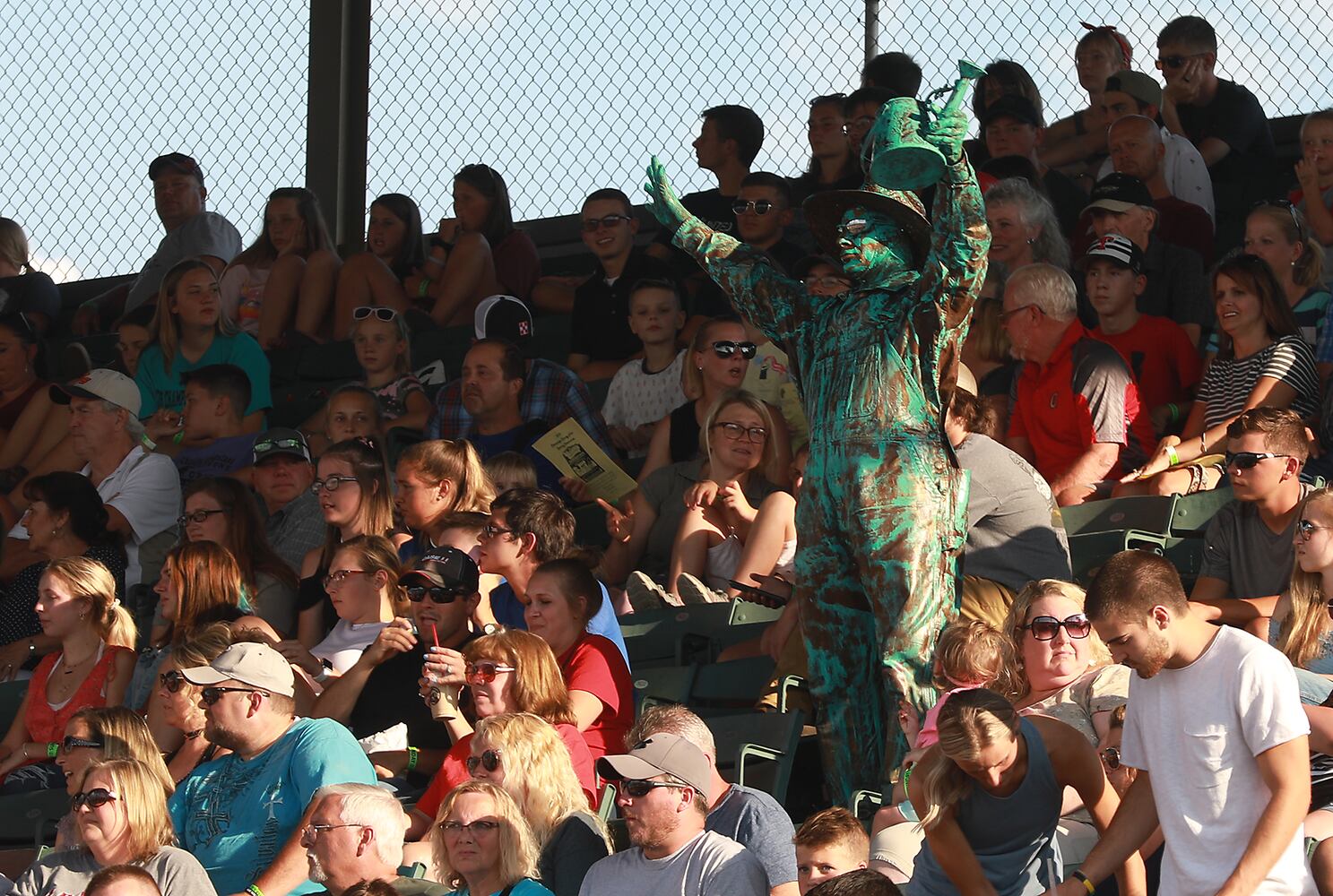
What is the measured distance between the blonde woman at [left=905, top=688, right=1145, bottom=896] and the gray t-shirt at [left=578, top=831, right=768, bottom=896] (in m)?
0.39

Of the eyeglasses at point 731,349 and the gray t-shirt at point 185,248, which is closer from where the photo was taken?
the eyeglasses at point 731,349

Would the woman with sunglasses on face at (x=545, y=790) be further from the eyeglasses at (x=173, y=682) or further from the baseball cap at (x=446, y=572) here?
the eyeglasses at (x=173, y=682)

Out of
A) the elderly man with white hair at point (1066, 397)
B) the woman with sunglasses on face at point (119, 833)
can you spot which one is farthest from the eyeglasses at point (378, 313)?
the woman with sunglasses on face at point (119, 833)

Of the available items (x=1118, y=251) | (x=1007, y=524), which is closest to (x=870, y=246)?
(x=1007, y=524)

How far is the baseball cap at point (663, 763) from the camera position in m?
4.71

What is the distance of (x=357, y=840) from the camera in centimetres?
499

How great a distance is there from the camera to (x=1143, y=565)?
13.6 feet

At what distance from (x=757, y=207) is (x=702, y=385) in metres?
1.36

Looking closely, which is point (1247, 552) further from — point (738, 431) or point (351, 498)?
point (351, 498)

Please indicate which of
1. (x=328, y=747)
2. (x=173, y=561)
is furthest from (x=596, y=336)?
(x=328, y=747)

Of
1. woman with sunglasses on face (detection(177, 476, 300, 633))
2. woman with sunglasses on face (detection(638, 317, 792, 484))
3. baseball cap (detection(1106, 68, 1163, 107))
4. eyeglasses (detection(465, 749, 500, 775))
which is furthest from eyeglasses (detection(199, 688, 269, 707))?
baseball cap (detection(1106, 68, 1163, 107))

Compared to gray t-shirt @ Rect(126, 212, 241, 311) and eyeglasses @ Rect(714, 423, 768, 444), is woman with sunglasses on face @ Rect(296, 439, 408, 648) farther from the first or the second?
gray t-shirt @ Rect(126, 212, 241, 311)

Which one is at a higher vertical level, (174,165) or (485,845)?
(174,165)

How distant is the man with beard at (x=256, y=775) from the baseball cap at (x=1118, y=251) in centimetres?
355
